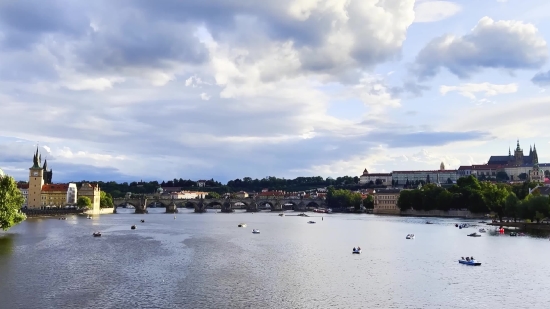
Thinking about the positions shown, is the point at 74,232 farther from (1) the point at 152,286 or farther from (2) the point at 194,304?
(2) the point at 194,304

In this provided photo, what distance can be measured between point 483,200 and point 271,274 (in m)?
85.6

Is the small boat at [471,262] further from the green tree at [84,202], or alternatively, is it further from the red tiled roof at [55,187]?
the red tiled roof at [55,187]

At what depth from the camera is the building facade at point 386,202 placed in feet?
553

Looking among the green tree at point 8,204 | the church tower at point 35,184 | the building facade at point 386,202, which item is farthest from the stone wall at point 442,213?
the church tower at point 35,184

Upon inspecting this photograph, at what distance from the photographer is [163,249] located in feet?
197

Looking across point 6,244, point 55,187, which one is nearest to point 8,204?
point 6,244

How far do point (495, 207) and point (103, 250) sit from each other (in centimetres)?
7766

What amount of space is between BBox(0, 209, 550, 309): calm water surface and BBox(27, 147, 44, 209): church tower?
321ft

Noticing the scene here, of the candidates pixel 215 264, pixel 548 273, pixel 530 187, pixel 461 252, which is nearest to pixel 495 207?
pixel 530 187

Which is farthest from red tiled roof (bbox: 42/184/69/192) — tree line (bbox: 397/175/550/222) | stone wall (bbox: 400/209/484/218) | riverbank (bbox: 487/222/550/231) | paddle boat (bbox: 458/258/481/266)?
paddle boat (bbox: 458/258/481/266)

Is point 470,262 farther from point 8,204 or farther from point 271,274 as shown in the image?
point 8,204

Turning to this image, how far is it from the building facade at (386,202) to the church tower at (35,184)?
93972 mm

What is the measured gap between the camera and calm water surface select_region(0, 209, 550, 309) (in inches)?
1313

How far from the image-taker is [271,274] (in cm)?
4262
